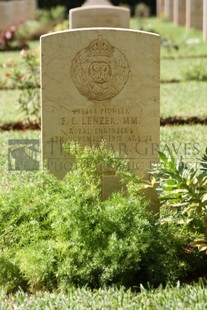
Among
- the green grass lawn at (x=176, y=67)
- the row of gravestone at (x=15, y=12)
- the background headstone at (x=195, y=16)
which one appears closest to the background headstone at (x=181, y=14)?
the background headstone at (x=195, y=16)

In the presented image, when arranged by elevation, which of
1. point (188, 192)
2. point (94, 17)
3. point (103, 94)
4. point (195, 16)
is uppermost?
point (195, 16)

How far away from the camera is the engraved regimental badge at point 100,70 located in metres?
5.79

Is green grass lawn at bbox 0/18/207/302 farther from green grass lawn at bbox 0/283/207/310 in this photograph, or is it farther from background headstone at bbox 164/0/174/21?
background headstone at bbox 164/0/174/21

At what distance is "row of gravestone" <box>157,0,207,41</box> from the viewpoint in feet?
80.3

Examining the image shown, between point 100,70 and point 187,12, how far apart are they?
21.9 metres

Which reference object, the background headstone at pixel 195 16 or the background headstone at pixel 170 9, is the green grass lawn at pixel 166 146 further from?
the background headstone at pixel 170 9

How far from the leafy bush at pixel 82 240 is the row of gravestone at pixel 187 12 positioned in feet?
55.0

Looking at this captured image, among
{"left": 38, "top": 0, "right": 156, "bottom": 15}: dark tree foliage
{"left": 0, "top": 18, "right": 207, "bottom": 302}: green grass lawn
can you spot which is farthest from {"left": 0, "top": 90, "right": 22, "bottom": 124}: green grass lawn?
{"left": 38, "top": 0, "right": 156, "bottom": 15}: dark tree foliage

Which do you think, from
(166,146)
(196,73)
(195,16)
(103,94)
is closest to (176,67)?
(196,73)

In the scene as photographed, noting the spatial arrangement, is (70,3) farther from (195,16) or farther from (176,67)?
(176,67)

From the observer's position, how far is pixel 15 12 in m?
32.1

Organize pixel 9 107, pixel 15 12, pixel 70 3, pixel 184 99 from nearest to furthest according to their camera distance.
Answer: pixel 9 107
pixel 184 99
pixel 15 12
pixel 70 3

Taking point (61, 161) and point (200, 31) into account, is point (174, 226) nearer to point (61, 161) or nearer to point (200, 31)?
point (61, 161)

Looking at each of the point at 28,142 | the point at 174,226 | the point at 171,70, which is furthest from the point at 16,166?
the point at 171,70
